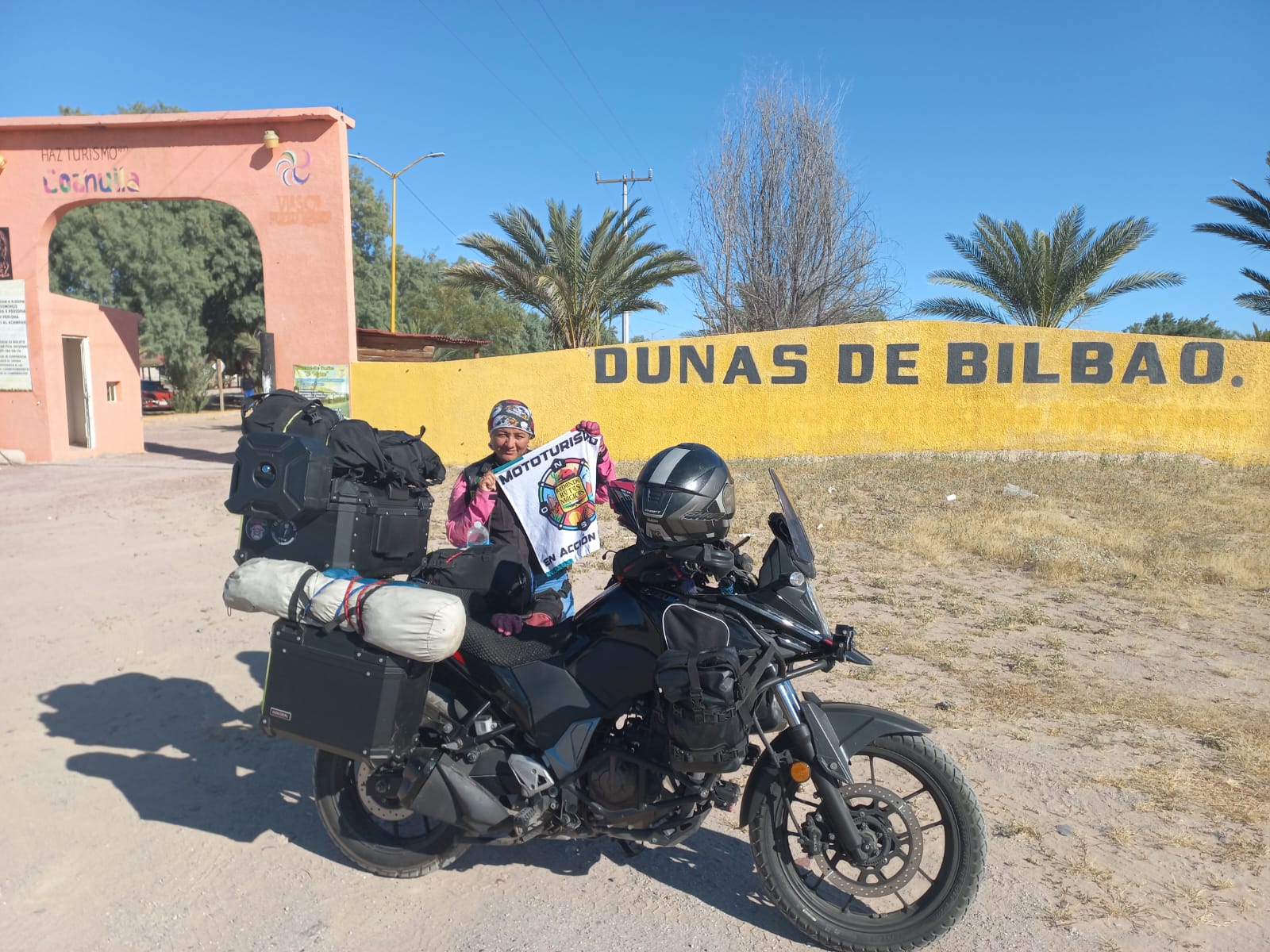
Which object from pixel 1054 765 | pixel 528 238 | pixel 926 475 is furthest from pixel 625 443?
pixel 1054 765

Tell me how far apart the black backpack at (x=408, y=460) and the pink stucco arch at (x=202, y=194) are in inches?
430

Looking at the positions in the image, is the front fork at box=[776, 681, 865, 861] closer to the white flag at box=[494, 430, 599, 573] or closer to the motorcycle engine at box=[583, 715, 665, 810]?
the motorcycle engine at box=[583, 715, 665, 810]

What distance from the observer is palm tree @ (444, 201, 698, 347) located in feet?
54.7

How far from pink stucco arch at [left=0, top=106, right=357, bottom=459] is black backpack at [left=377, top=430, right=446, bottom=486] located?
10.9 m

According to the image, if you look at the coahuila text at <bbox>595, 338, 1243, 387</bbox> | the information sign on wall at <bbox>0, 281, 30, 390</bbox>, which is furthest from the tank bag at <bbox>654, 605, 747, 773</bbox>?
the information sign on wall at <bbox>0, 281, 30, 390</bbox>

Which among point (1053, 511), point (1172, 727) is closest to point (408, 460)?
point (1172, 727)

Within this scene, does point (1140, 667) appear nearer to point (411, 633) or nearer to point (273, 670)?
point (411, 633)

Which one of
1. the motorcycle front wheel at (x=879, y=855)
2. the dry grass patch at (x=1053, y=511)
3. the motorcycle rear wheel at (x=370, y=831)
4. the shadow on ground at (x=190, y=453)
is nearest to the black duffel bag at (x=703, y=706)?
the motorcycle front wheel at (x=879, y=855)

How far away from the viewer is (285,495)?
2.62 metres

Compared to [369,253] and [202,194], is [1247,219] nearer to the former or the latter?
[202,194]

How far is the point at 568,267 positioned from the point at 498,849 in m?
14.8

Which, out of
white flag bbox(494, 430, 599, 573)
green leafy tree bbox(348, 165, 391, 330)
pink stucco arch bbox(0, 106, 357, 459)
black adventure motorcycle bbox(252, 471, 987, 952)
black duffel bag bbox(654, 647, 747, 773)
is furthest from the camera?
green leafy tree bbox(348, 165, 391, 330)

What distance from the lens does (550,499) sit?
3924 millimetres

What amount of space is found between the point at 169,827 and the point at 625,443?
1048cm
